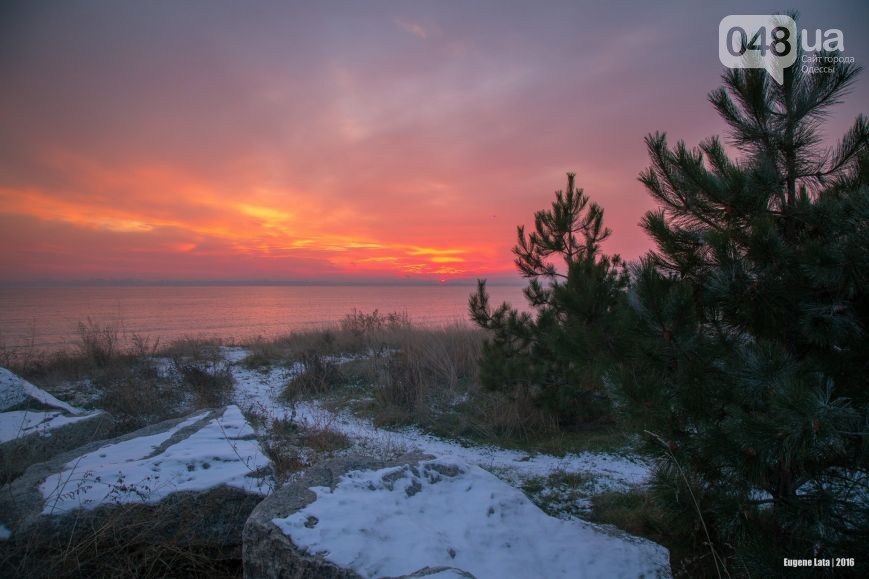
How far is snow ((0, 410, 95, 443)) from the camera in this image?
4.05 metres

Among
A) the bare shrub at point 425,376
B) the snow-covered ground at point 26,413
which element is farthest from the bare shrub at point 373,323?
the snow-covered ground at point 26,413

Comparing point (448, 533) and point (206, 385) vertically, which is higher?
point (448, 533)

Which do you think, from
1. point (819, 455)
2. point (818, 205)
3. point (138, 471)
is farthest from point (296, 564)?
point (818, 205)

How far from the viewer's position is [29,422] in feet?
14.3

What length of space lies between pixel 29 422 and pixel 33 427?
257mm

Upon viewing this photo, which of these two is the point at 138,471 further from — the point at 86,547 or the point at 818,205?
the point at 818,205

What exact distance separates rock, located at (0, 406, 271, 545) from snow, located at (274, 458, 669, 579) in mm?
919

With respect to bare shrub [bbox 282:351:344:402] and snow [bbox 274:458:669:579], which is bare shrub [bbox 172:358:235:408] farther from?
snow [bbox 274:458:669:579]

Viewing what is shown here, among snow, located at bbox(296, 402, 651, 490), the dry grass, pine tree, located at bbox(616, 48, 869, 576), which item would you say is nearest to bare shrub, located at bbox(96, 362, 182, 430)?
snow, located at bbox(296, 402, 651, 490)

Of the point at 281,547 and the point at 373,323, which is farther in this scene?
the point at 373,323

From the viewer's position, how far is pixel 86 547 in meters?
2.35

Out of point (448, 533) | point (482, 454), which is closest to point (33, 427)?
point (448, 533)

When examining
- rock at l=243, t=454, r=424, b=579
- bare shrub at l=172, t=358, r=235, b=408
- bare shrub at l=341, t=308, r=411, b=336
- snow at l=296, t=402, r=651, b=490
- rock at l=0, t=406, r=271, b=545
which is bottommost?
snow at l=296, t=402, r=651, b=490

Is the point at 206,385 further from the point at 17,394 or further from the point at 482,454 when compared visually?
the point at 482,454
